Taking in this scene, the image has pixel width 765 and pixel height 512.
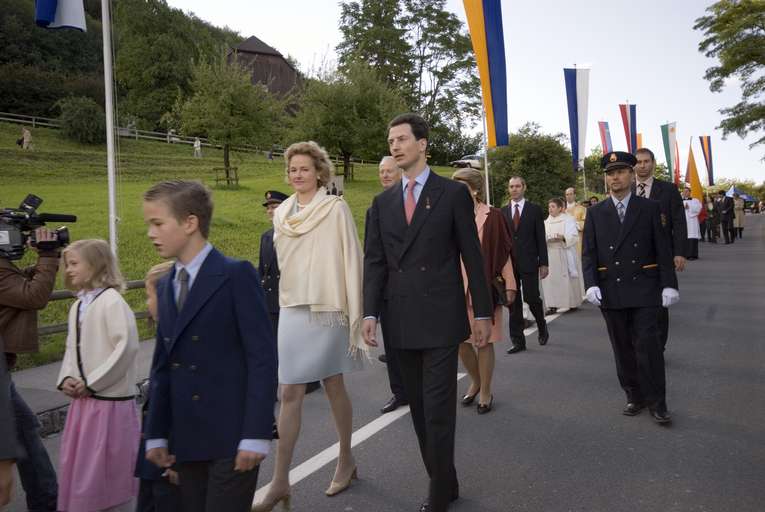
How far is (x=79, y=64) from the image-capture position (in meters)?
51.0

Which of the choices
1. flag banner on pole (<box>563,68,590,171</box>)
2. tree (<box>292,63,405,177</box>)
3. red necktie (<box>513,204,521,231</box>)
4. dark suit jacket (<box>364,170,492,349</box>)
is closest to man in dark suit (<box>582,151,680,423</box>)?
dark suit jacket (<box>364,170,492,349</box>)

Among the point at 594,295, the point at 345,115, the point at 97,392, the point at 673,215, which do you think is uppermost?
the point at 345,115

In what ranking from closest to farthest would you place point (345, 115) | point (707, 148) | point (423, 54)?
point (345, 115)
point (707, 148)
point (423, 54)

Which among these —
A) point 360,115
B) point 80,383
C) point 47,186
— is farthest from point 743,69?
point 80,383

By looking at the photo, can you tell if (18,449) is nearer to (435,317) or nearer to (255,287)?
(255,287)

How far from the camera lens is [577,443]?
504 centimetres

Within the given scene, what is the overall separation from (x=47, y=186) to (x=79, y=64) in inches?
1332

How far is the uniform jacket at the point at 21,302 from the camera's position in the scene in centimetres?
423

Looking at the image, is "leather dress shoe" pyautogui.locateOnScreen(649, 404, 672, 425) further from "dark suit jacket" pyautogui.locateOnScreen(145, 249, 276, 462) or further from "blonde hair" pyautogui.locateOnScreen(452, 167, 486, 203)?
"dark suit jacket" pyautogui.locateOnScreen(145, 249, 276, 462)

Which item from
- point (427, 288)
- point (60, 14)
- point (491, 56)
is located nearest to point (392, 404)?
point (427, 288)

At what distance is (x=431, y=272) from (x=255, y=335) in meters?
1.46

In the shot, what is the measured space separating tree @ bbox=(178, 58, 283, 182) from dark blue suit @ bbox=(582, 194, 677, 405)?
A: 913 inches

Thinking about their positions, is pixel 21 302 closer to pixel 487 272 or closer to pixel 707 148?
pixel 487 272

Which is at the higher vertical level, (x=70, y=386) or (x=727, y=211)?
(x=727, y=211)
